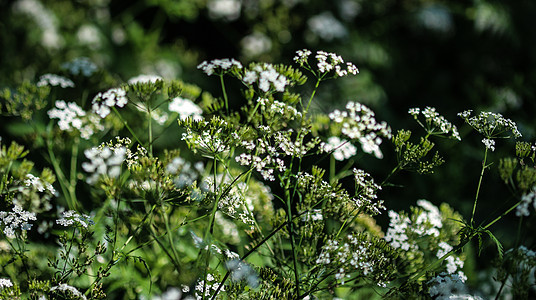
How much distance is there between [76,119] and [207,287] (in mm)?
612

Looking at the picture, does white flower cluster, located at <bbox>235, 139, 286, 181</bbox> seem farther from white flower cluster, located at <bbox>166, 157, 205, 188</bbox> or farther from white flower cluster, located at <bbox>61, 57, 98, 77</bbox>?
white flower cluster, located at <bbox>61, 57, 98, 77</bbox>

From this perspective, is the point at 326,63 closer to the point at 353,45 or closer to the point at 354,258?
the point at 354,258

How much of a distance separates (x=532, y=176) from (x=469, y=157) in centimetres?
229

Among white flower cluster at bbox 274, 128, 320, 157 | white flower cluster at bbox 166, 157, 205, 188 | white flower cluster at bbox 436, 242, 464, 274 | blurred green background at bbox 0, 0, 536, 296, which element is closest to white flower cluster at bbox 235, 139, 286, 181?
white flower cluster at bbox 274, 128, 320, 157

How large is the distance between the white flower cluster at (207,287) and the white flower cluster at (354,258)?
204 mm

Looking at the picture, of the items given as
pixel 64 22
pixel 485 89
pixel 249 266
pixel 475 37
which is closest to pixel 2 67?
pixel 64 22

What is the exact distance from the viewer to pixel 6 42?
3105 mm

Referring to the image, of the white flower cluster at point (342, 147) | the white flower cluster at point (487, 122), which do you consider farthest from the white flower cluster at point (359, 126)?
the white flower cluster at point (487, 122)

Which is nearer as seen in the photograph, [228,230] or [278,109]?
[278,109]

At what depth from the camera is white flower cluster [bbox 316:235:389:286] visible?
83 centimetres

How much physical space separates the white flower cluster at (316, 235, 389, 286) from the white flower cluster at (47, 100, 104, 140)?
0.70 m

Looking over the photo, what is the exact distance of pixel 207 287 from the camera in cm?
86

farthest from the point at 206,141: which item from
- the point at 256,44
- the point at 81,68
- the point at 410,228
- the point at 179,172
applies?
the point at 256,44

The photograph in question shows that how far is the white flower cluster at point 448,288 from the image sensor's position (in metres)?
0.87
